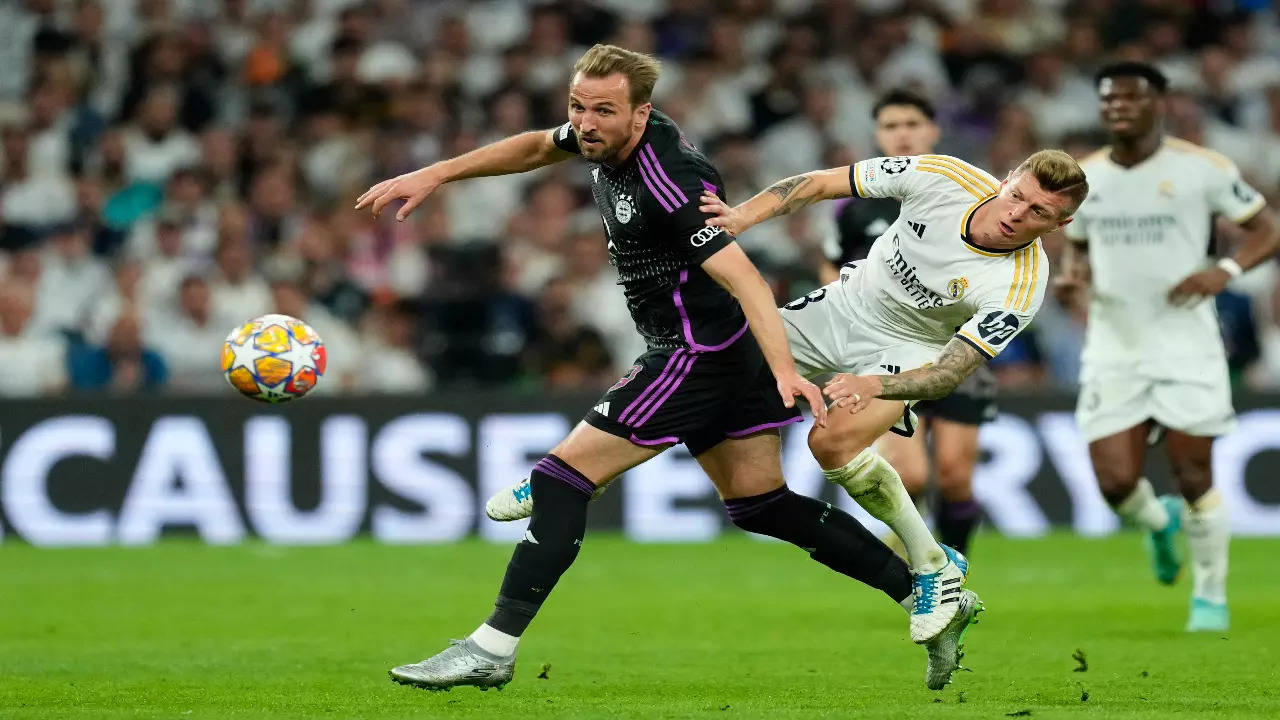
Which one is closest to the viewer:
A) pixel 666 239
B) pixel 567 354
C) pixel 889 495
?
pixel 666 239

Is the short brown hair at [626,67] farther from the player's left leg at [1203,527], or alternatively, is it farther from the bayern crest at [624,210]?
the player's left leg at [1203,527]

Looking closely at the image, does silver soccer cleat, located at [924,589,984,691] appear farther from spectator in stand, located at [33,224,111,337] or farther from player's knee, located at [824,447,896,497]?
spectator in stand, located at [33,224,111,337]

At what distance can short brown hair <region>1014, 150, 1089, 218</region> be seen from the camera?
6.49m

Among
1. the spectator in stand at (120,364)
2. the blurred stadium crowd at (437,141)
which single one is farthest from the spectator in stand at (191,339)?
the spectator in stand at (120,364)

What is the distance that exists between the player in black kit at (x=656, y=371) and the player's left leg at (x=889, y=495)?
0.09 metres

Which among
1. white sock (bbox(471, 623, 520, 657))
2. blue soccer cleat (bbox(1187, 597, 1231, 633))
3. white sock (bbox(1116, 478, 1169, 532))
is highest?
white sock (bbox(1116, 478, 1169, 532))

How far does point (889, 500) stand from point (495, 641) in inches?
62.8

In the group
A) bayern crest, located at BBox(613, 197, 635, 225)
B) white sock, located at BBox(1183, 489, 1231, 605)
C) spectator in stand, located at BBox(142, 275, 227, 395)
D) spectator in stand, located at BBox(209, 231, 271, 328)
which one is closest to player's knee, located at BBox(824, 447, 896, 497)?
bayern crest, located at BBox(613, 197, 635, 225)

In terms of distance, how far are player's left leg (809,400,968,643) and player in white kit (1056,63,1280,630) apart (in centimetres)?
246

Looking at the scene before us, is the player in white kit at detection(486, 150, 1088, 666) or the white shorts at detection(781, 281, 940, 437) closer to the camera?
the player in white kit at detection(486, 150, 1088, 666)

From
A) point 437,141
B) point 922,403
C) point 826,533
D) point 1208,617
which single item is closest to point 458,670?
point 826,533

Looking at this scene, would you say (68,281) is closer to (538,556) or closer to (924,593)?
(538,556)

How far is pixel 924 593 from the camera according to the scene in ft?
22.3

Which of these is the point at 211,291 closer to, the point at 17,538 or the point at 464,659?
the point at 17,538
